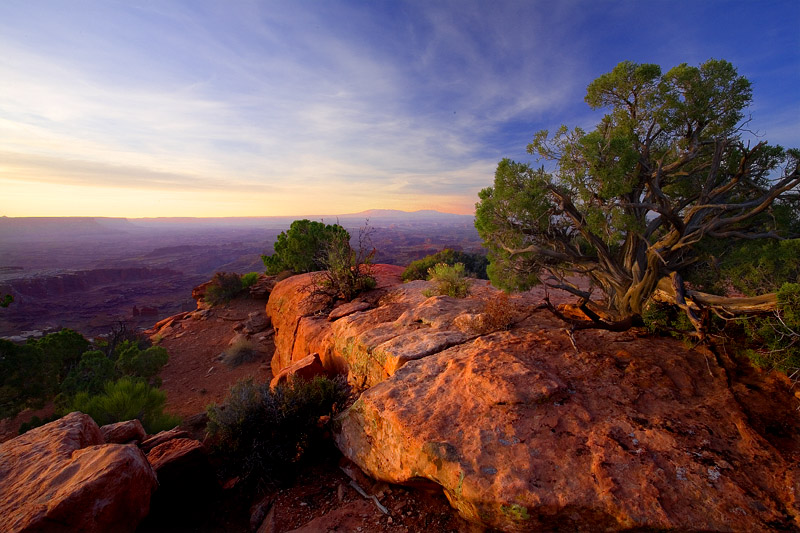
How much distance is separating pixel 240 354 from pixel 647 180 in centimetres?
1278

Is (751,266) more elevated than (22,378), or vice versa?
(751,266)

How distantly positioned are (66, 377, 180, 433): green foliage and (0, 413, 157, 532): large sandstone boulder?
251cm

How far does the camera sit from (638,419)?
319cm

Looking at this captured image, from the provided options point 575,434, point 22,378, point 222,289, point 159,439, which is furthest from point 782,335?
point 222,289

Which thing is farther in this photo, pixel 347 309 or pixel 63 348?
pixel 63 348

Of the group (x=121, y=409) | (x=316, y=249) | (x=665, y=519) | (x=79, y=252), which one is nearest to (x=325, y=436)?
(x=665, y=519)

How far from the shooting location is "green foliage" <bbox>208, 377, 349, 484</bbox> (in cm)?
418

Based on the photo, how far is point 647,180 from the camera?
16.3 ft

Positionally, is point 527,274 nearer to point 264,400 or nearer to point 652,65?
point 652,65

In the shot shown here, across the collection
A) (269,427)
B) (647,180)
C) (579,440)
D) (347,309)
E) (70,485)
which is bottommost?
(269,427)

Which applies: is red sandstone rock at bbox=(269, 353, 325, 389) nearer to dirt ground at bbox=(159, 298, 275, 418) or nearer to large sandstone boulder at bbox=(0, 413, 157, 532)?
dirt ground at bbox=(159, 298, 275, 418)

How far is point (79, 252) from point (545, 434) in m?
127

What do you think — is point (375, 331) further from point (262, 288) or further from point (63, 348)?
point (262, 288)

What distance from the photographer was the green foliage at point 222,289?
1805cm
